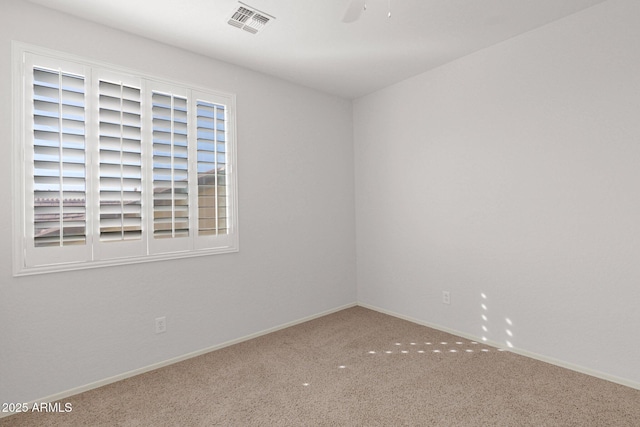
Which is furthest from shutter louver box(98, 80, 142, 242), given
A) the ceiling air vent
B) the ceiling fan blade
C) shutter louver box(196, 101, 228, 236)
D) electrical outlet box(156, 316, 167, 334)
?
the ceiling fan blade

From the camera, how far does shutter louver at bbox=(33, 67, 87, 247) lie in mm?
2156

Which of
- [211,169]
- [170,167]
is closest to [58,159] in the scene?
[170,167]

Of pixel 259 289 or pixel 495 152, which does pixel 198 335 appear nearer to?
pixel 259 289

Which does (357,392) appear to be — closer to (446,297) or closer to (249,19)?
(446,297)

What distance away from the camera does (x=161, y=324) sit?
104 inches

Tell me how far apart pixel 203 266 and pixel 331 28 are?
224cm

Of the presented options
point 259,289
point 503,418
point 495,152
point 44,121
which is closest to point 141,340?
point 259,289

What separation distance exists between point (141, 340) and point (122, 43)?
229 cm

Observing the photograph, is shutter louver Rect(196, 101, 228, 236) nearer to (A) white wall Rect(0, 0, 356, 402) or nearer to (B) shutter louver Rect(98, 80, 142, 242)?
(A) white wall Rect(0, 0, 356, 402)

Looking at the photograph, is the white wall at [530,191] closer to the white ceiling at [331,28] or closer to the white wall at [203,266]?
the white ceiling at [331,28]

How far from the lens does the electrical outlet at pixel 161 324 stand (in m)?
2.63

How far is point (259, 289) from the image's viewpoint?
3277 millimetres

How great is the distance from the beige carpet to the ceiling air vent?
264 centimetres

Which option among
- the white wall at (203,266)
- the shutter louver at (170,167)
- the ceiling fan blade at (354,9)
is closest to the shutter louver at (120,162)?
the shutter louver at (170,167)
